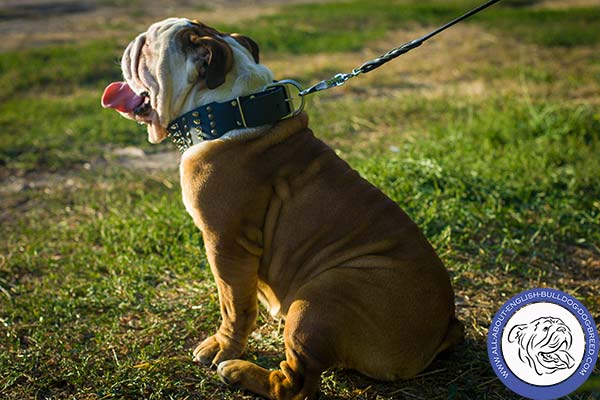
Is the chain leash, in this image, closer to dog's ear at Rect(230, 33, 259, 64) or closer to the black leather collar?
the black leather collar

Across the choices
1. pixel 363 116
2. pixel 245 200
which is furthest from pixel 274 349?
pixel 363 116

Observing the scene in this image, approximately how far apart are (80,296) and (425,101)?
5.05m

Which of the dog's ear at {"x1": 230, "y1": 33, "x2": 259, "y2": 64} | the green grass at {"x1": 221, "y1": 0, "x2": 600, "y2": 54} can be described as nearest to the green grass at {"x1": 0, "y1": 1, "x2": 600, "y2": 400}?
the dog's ear at {"x1": 230, "y1": 33, "x2": 259, "y2": 64}

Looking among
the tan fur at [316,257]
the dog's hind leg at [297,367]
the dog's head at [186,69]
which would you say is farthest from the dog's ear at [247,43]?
the dog's hind leg at [297,367]

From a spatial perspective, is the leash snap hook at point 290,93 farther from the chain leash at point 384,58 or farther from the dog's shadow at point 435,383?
the dog's shadow at point 435,383

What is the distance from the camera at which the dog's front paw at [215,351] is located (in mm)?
3277

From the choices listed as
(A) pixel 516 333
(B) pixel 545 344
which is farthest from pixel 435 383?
(B) pixel 545 344

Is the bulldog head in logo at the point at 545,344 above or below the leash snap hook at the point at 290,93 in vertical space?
below

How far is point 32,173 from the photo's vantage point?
20.6ft

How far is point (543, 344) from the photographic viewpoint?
9.25ft

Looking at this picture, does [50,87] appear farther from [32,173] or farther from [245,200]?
[245,200]

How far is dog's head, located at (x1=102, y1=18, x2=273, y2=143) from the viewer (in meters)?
3.04

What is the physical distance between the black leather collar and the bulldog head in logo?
149 cm

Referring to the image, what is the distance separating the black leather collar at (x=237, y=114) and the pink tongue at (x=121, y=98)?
362mm
